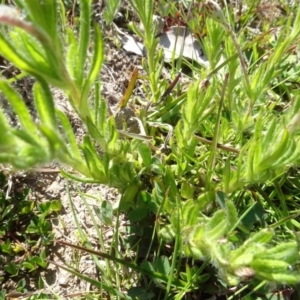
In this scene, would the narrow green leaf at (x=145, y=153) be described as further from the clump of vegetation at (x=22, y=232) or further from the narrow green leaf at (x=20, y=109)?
the narrow green leaf at (x=20, y=109)

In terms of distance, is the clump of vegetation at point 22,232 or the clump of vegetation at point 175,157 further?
the clump of vegetation at point 22,232

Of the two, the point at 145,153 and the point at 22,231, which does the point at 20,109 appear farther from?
the point at 22,231

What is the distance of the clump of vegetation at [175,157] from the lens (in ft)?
4.14

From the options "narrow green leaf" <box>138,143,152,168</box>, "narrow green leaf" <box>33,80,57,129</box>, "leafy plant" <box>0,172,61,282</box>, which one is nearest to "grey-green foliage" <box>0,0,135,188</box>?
"narrow green leaf" <box>33,80,57,129</box>

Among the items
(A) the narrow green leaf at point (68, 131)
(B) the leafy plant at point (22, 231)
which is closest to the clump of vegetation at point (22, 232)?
(B) the leafy plant at point (22, 231)

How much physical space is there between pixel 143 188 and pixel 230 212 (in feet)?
1.90

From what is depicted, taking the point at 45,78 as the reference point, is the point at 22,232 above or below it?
below

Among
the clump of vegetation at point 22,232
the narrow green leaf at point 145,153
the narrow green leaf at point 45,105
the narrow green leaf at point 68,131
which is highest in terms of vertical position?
the narrow green leaf at point 45,105

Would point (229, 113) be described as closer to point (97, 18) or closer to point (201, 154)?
point (201, 154)

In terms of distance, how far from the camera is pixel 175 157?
2014mm

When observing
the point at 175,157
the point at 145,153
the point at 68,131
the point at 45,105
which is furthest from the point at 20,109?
the point at 175,157

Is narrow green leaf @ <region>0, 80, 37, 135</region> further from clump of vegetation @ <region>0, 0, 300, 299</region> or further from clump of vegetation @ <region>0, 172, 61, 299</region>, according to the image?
clump of vegetation @ <region>0, 172, 61, 299</region>

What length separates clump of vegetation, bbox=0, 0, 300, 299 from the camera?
1.26 meters

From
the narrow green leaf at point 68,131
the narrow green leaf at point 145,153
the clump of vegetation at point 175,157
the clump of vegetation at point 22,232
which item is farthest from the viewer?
the clump of vegetation at point 22,232
